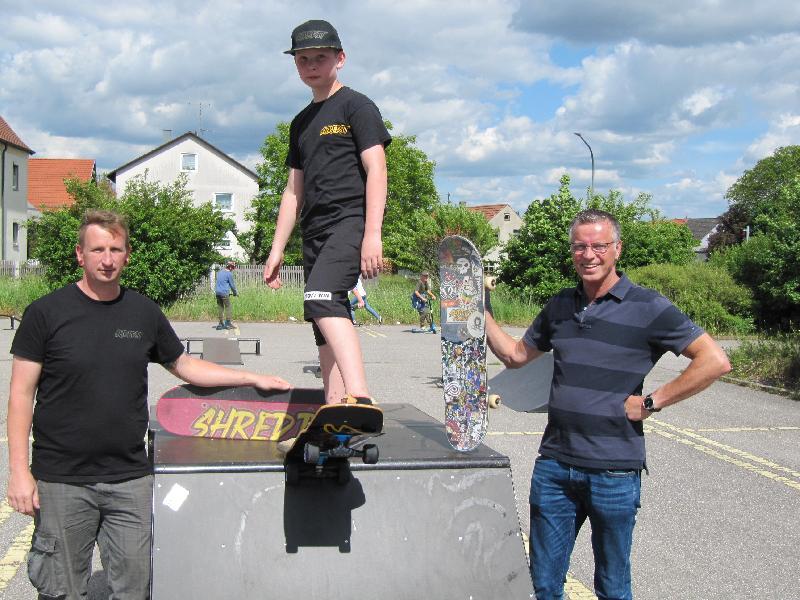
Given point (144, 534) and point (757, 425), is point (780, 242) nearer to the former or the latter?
point (757, 425)

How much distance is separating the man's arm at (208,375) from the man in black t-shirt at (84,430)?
1.05ft

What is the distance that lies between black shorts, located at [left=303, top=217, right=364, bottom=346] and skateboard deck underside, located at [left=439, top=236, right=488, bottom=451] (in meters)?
0.48

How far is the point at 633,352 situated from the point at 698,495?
149 inches

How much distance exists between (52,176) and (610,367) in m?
65.1

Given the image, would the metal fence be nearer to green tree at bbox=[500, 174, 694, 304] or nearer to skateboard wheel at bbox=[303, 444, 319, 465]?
green tree at bbox=[500, 174, 694, 304]

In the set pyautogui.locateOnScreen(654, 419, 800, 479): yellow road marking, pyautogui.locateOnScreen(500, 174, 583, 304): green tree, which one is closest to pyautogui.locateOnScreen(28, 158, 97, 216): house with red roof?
pyautogui.locateOnScreen(500, 174, 583, 304): green tree

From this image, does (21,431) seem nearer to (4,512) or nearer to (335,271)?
(335,271)

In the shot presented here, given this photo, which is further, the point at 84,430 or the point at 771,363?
the point at 771,363

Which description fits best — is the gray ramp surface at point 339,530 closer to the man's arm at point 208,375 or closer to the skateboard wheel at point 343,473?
the skateboard wheel at point 343,473

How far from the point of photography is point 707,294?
2420cm

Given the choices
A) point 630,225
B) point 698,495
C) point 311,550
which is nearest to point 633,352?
point 311,550

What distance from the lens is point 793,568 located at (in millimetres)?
4902

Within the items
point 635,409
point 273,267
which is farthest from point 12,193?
point 635,409

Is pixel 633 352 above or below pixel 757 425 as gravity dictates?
above
